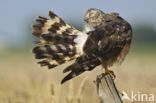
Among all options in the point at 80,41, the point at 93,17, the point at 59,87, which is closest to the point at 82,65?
the point at 80,41

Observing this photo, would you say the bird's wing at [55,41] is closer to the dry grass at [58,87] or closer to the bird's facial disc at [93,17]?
the dry grass at [58,87]

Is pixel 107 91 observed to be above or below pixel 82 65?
below

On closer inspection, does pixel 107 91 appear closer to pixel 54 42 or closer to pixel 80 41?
pixel 54 42

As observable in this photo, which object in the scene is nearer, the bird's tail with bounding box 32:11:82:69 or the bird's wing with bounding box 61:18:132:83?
the bird's wing with bounding box 61:18:132:83

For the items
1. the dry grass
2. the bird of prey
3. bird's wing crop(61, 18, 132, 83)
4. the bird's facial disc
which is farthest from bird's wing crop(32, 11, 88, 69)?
the bird's facial disc

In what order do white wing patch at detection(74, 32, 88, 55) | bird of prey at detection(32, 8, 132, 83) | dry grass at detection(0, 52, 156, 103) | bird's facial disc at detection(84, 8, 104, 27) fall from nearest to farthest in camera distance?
1. dry grass at detection(0, 52, 156, 103)
2. bird of prey at detection(32, 8, 132, 83)
3. white wing patch at detection(74, 32, 88, 55)
4. bird's facial disc at detection(84, 8, 104, 27)

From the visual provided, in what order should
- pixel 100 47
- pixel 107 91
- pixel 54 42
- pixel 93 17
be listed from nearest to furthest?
pixel 107 91 < pixel 54 42 < pixel 100 47 < pixel 93 17

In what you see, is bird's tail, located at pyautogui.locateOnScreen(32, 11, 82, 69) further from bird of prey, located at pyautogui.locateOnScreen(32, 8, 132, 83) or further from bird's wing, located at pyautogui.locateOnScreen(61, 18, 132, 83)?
bird's wing, located at pyautogui.locateOnScreen(61, 18, 132, 83)

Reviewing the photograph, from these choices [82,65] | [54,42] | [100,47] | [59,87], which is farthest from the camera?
[59,87]

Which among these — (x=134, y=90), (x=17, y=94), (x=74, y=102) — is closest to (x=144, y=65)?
(x=134, y=90)

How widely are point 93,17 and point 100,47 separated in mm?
947

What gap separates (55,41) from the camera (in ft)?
26.6

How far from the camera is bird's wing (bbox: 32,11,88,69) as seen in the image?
7.91 m

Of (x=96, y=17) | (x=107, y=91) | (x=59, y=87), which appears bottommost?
(x=59, y=87)
